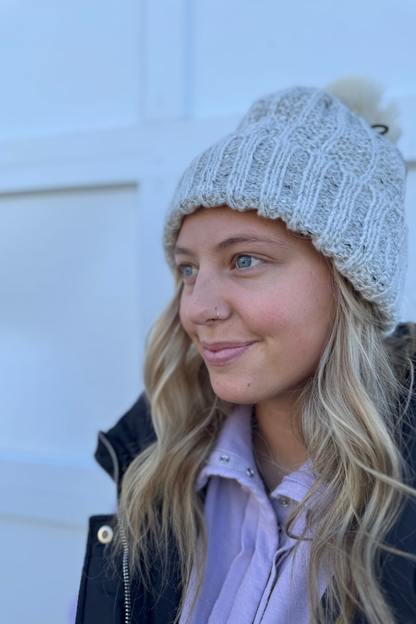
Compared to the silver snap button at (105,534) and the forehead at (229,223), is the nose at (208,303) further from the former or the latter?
the silver snap button at (105,534)

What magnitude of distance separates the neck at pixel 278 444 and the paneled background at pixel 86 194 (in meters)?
0.63

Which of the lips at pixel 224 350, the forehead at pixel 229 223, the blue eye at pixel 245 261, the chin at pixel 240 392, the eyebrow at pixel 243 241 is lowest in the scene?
the chin at pixel 240 392

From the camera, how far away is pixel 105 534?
3.96 ft

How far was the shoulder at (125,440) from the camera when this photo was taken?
1.32 meters

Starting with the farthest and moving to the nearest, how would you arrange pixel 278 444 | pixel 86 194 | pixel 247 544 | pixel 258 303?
pixel 86 194 → pixel 278 444 → pixel 247 544 → pixel 258 303

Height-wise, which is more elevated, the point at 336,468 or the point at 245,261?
the point at 245,261

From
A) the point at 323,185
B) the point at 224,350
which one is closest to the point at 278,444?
the point at 224,350

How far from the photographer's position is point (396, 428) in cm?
104

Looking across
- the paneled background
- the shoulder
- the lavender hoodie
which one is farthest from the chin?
the paneled background

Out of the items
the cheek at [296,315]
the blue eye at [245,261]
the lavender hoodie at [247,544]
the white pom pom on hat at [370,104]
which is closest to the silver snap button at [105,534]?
the lavender hoodie at [247,544]

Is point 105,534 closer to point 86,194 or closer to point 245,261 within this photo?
point 245,261

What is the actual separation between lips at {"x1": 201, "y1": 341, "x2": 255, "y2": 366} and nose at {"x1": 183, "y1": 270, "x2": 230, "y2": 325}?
0.19ft

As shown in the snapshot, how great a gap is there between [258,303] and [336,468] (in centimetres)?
41

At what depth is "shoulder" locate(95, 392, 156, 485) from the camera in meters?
1.32
